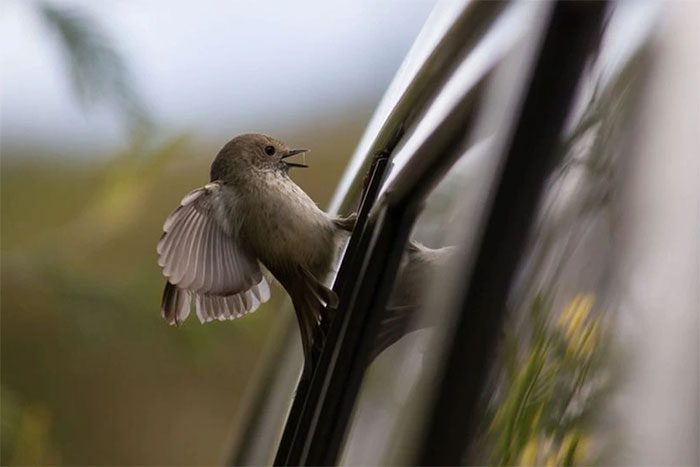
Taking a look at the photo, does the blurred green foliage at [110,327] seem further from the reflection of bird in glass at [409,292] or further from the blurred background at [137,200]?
the reflection of bird in glass at [409,292]

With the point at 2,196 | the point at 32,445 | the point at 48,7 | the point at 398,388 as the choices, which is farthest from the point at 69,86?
the point at 398,388

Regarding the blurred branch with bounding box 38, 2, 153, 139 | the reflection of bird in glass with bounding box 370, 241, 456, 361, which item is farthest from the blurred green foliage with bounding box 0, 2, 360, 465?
the reflection of bird in glass with bounding box 370, 241, 456, 361

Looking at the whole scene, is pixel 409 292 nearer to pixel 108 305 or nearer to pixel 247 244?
pixel 247 244

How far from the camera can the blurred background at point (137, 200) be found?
0.92 m

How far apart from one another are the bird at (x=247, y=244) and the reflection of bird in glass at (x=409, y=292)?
0.08 m

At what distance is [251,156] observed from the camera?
0.50 m

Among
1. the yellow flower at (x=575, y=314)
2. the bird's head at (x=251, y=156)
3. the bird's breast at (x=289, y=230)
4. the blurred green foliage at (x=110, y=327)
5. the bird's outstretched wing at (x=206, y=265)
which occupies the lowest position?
the blurred green foliage at (x=110, y=327)

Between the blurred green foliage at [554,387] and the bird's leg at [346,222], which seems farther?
the bird's leg at [346,222]

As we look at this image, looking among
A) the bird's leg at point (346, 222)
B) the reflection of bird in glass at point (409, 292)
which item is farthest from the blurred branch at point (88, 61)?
the reflection of bird in glass at point (409, 292)

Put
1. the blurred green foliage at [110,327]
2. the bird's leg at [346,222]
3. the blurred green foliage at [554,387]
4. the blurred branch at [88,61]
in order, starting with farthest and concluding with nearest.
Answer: the blurred green foliage at [110,327] < the blurred branch at [88,61] < the bird's leg at [346,222] < the blurred green foliage at [554,387]

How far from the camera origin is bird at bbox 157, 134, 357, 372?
1.41 ft

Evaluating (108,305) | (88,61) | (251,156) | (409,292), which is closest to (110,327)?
(108,305)

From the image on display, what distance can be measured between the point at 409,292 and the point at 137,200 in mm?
678

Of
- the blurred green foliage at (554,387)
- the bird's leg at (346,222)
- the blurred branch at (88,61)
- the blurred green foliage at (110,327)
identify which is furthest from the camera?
the blurred green foliage at (110,327)
